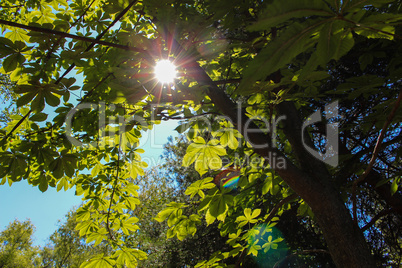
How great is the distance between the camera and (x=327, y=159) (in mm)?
1997

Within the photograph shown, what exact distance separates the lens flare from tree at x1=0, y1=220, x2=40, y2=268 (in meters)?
23.1

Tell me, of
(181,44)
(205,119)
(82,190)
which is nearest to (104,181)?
(82,190)

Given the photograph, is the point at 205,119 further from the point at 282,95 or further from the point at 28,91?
the point at 28,91

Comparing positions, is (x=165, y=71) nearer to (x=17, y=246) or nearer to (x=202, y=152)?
(x=202, y=152)

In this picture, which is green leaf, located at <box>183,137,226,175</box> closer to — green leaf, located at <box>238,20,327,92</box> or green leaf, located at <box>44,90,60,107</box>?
green leaf, located at <box>44,90,60,107</box>

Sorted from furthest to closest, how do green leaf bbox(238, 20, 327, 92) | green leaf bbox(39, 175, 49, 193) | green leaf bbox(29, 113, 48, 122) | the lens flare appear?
green leaf bbox(39, 175, 49, 193)
green leaf bbox(29, 113, 48, 122)
the lens flare
green leaf bbox(238, 20, 327, 92)

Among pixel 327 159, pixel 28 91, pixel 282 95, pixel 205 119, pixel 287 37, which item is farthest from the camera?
pixel 327 159

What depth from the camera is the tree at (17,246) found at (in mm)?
17203

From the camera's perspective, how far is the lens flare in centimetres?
117

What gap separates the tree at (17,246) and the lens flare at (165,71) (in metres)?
23.1

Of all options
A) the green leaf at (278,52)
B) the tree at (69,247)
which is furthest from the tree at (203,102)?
the tree at (69,247)

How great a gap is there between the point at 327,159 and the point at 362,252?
3.06ft

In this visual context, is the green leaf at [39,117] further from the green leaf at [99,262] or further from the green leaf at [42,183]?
the green leaf at [99,262]

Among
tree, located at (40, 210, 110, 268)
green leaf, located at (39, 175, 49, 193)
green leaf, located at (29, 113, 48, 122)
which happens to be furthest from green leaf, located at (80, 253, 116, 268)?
tree, located at (40, 210, 110, 268)
